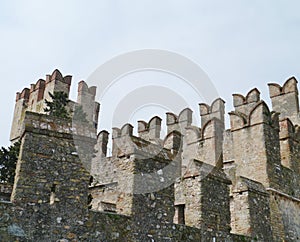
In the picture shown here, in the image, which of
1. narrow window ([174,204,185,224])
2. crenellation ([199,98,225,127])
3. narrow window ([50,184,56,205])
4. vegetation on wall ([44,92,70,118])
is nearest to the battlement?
vegetation on wall ([44,92,70,118])

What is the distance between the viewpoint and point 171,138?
34.0 feet

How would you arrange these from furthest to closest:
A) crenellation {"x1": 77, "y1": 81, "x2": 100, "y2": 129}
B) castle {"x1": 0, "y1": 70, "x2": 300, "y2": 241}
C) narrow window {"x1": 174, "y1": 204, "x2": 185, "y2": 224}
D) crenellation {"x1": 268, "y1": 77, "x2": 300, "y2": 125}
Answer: crenellation {"x1": 77, "y1": 81, "x2": 100, "y2": 129} < crenellation {"x1": 268, "y1": 77, "x2": 300, "y2": 125} < narrow window {"x1": 174, "y1": 204, "x2": 185, "y2": 224} < castle {"x1": 0, "y1": 70, "x2": 300, "y2": 241}

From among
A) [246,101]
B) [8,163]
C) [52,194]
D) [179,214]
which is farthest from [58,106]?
[52,194]

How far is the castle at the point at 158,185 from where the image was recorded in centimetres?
738

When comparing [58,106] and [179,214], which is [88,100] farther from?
[179,214]

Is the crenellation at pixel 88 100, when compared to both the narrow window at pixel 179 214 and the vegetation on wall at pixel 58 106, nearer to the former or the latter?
the vegetation on wall at pixel 58 106

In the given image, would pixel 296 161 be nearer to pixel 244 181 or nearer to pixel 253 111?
pixel 253 111

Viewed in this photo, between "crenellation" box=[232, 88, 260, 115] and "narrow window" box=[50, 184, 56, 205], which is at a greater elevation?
"crenellation" box=[232, 88, 260, 115]

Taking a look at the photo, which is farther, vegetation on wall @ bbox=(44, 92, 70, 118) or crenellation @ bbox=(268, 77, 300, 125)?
crenellation @ bbox=(268, 77, 300, 125)

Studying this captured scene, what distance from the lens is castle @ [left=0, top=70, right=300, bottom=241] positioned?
7.38 metres

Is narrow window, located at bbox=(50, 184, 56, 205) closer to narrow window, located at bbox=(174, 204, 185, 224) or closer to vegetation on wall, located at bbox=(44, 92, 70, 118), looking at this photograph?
narrow window, located at bbox=(174, 204, 185, 224)

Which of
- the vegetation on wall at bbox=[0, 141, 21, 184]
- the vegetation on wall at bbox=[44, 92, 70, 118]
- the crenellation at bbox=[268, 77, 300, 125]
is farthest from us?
the crenellation at bbox=[268, 77, 300, 125]

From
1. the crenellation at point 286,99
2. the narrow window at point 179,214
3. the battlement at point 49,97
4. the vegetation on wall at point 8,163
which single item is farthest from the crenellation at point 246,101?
the battlement at point 49,97

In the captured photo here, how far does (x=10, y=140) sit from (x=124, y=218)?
26456 mm
